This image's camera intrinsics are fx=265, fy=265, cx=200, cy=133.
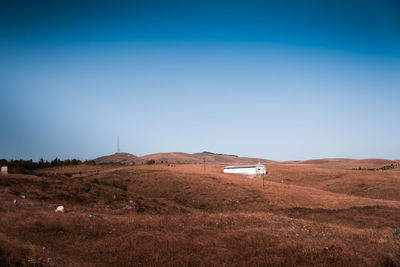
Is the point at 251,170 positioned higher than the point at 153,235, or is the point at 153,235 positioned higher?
the point at 153,235

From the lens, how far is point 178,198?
41.8 meters

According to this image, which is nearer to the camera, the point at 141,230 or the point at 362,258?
the point at 362,258

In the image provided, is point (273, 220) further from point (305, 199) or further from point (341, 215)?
point (305, 199)

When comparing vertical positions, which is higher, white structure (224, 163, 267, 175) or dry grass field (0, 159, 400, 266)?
dry grass field (0, 159, 400, 266)

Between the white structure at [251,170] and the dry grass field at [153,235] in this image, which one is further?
the white structure at [251,170]

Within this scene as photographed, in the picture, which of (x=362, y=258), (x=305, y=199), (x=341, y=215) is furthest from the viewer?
(x=305, y=199)

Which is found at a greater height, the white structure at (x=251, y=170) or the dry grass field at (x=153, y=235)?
the dry grass field at (x=153, y=235)

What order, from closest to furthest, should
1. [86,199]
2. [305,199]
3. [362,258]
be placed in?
[362,258], [86,199], [305,199]

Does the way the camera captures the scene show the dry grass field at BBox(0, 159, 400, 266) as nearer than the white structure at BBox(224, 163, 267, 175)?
Yes

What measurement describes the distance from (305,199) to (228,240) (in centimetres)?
3091

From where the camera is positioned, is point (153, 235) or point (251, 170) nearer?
point (153, 235)

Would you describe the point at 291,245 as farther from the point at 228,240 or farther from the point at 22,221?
the point at 22,221

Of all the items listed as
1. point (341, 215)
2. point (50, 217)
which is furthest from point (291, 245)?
point (341, 215)

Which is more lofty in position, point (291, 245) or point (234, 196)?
point (291, 245)
